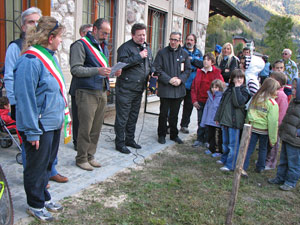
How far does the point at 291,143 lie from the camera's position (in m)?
4.19

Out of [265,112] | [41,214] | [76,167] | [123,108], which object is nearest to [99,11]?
[123,108]

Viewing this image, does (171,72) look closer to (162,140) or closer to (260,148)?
(162,140)

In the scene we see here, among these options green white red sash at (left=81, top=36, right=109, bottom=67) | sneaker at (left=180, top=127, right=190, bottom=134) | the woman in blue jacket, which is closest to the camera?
the woman in blue jacket

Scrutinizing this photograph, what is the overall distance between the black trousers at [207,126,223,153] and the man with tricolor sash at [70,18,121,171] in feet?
6.83

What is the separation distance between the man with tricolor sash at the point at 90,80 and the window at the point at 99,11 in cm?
275

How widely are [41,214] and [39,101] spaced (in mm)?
1084

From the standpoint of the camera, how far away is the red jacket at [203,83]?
582 cm

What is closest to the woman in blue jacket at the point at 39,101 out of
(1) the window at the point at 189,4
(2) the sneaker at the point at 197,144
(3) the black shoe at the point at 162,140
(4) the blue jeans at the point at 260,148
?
(4) the blue jeans at the point at 260,148

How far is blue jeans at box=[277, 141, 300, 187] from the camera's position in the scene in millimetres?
4254

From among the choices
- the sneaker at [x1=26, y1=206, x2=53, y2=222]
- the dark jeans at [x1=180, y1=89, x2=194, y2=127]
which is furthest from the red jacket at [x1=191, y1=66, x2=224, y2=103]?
the sneaker at [x1=26, y1=206, x2=53, y2=222]

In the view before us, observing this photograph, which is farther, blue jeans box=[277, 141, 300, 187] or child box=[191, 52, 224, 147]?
child box=[191, 52, 224, 147]

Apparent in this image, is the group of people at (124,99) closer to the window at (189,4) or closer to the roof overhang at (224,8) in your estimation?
the window at (189,4)

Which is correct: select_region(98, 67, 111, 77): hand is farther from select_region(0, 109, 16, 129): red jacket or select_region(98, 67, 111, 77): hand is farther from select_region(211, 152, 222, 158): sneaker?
select_region(211, 152, 222, 158): sneaker

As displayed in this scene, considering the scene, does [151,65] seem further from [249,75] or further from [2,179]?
[2,179]
